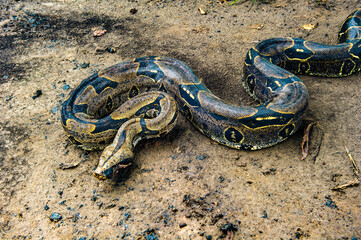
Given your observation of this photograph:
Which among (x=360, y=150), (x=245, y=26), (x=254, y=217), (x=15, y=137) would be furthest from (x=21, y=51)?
(x=360, y=150)

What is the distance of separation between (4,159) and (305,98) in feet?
20.0

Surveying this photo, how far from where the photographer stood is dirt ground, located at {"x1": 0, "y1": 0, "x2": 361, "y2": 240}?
13.2 ft

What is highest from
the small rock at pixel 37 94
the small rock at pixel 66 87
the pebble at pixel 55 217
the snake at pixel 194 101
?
the snake at pixel 194 101

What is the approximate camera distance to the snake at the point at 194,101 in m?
4.89

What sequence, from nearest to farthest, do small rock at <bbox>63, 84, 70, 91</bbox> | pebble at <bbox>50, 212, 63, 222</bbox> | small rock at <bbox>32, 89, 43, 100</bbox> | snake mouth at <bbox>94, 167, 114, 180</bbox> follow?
pebble at <bbox>50, 212, 63, 222</bbox>, snake mouth at <bbox>94, 167, 114, 180</bbox>, small rock at <bbox>32, 89, 43, 100</bbox>, small rock at <bbox>63, 84, 70, 91</bbox>

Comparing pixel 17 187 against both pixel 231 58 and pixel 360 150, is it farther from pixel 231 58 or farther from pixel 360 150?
pixel 360 150

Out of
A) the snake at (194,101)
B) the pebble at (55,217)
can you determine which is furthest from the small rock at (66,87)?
the pebble at (55,217)

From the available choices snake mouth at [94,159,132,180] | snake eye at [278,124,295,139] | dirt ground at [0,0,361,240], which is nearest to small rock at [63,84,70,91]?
dirt ground at [0,0,361,240]

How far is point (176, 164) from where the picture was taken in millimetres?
4906

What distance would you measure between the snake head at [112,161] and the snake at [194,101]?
0.02 m

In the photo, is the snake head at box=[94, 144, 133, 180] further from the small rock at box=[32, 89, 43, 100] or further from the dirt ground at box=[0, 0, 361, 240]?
the small rock at box=[32, 89, 43, 100]

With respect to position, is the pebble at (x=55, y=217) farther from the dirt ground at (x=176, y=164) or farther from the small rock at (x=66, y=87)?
the small rock at (x=66, y=87)

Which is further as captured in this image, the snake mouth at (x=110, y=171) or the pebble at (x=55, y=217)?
the snake mouth at (x=110, y=171)

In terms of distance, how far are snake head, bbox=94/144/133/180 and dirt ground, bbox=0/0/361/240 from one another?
9.5 inches
